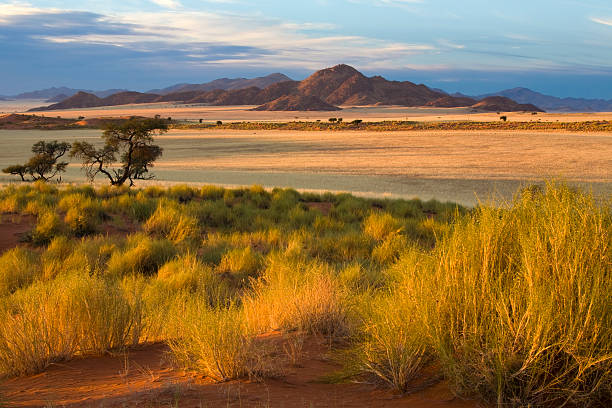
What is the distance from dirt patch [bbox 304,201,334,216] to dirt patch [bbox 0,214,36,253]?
28.0 ft

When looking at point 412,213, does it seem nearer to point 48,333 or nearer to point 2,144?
point 48,333

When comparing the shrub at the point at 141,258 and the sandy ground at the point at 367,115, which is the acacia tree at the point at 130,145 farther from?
the sandy ground at the point at 367,115

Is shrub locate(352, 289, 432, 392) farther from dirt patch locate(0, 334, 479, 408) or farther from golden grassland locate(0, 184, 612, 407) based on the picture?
dirt patch locate(0, 334, 479, 408)

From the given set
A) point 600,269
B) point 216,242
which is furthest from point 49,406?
point 216,242

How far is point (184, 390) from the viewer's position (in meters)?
4.18

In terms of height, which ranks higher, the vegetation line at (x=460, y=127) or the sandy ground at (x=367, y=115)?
the sandy ground at (x=367, y=115)

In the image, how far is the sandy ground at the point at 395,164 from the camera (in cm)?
2539

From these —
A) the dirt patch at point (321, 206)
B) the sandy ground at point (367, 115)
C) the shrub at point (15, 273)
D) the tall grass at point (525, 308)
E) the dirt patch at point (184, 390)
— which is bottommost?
the dirt patch at point (321, 206)

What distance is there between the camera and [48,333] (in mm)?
5199

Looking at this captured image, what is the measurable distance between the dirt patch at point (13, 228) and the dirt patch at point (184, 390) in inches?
345

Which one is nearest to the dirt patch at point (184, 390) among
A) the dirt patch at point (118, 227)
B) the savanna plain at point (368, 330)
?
the savanna plain at point (368, 330)

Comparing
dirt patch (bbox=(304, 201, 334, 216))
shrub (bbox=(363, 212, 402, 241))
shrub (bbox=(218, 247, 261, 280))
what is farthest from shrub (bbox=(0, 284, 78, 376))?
dirt patch (bbox=(304, 201, 334, 216))

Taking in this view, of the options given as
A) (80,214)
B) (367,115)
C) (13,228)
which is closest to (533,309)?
(80,214)

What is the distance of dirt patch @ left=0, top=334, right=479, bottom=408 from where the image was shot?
13.1 feet
